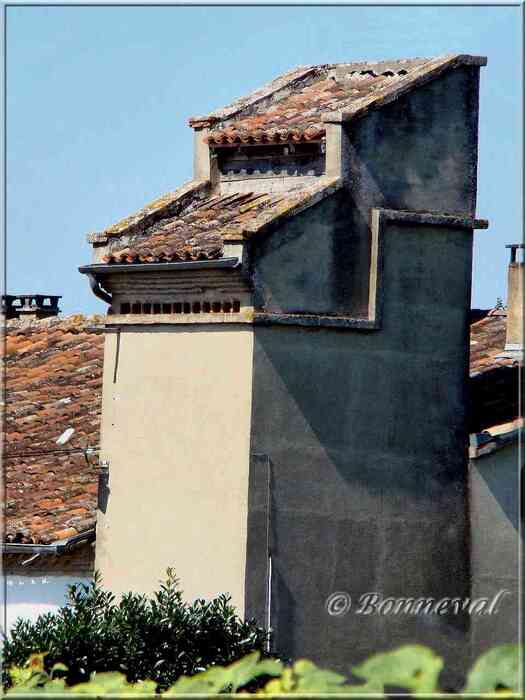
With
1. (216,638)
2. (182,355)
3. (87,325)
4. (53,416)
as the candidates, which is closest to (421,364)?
(182,355)

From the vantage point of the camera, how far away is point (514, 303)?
1636 cm

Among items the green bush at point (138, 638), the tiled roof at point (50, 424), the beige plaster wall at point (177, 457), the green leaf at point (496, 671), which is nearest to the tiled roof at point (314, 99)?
the beige plaster wall at point (177, 457)

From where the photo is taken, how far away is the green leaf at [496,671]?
429 centimetres

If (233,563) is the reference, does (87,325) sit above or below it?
above

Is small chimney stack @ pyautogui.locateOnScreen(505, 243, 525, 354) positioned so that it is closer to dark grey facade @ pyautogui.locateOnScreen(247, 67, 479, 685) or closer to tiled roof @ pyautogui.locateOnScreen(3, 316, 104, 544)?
dark grey facade @ pyautogui.locateOnScreen(247, 67, 479, 685)

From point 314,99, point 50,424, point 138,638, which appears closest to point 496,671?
point 138,638

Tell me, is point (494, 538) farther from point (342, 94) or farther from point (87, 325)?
point (87, 325)

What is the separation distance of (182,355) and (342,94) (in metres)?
3.39

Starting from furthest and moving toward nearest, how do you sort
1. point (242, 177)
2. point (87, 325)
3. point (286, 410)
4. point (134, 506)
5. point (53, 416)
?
point (87, 325)
point (53, 416)
point (242, 177)
point (134, 506)
point (286, 410)

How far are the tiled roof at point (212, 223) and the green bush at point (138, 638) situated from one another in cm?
316

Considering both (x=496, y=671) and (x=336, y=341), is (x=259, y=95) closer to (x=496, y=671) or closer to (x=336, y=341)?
(x=336, y=341)

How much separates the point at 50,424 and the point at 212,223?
4.52m

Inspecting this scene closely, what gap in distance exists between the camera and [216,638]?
42.0ft

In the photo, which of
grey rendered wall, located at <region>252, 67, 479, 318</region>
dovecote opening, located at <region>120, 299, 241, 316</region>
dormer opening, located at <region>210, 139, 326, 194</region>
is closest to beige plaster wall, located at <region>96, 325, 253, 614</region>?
dovecote opening, located at <region>120, 299, 241, 316</region>
